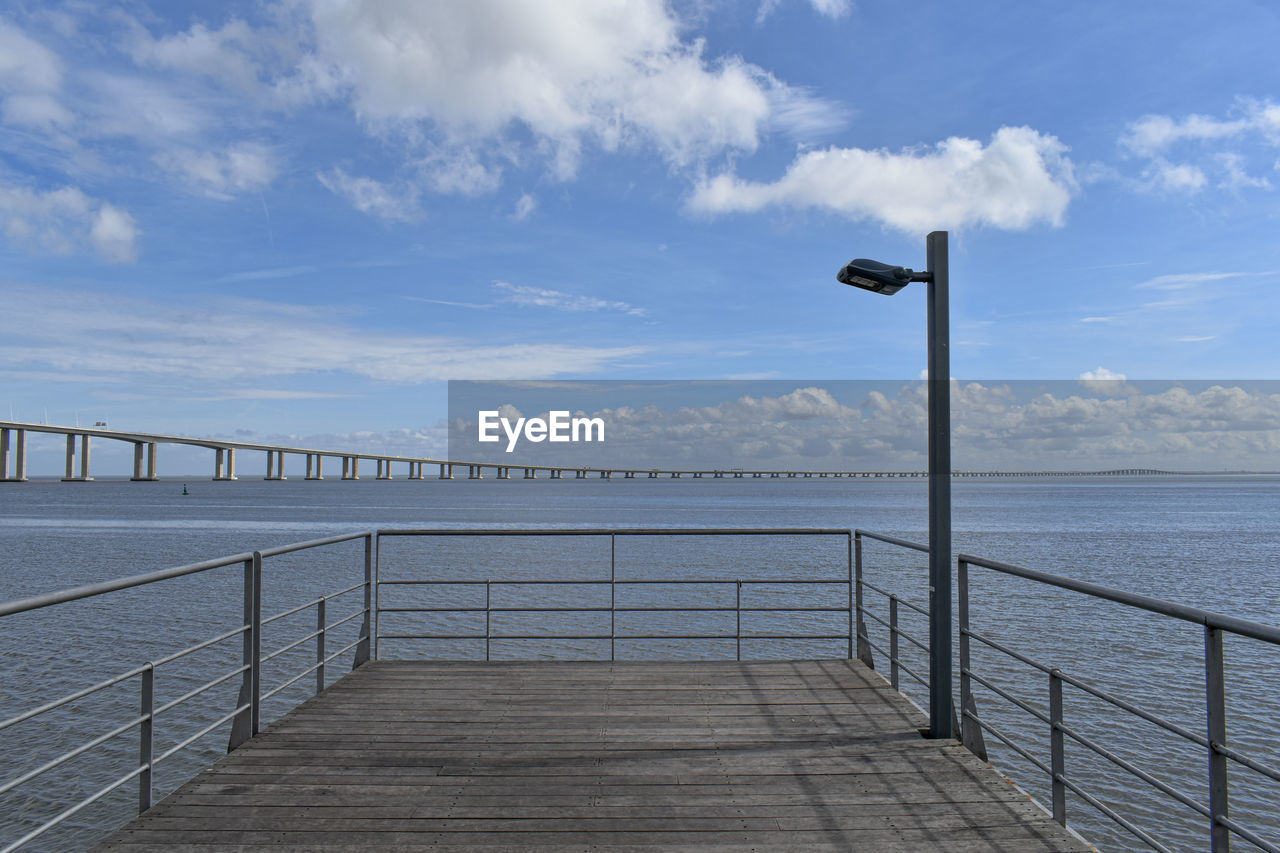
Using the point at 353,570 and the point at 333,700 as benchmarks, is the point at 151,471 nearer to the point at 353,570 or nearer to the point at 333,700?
the point at 353,570

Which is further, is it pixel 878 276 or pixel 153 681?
pixel 878 276

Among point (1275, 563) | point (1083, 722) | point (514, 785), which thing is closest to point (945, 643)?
point (514, 785)

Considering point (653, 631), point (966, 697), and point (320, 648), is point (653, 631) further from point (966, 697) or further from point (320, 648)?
point (966, 697)

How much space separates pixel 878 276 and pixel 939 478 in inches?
51.3

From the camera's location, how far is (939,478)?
16.6 feet

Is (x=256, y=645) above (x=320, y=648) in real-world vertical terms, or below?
above

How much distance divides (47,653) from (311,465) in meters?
159

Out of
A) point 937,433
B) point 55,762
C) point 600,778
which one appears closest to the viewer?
point 55,762

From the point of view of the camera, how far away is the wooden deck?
11.9ft

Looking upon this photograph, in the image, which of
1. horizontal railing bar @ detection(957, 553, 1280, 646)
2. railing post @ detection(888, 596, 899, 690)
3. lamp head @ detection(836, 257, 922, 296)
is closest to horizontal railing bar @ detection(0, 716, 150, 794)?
horizontal railing bar @ detection(957, 553, 1280, 646)

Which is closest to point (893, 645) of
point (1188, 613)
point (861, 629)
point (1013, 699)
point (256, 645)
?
point (861, 629)

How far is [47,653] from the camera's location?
48.5ft

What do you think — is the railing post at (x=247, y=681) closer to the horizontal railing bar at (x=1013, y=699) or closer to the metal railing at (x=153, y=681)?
the metal railing at (x=153, y=681)

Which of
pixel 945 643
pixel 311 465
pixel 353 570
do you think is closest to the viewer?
pixel 945 643
